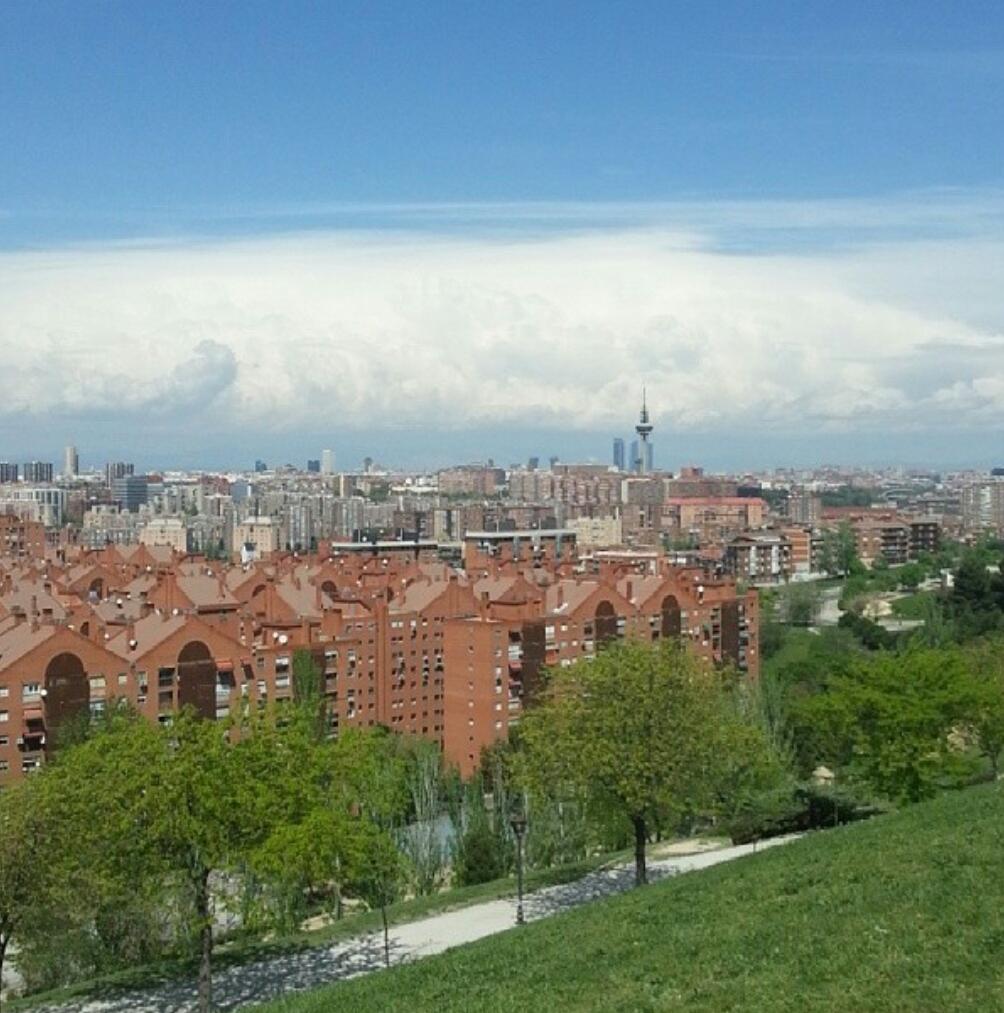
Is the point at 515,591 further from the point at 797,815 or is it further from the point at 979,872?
the point at 979,872

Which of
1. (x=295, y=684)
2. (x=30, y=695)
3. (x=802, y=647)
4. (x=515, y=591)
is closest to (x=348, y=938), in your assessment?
(x=30, y=695)

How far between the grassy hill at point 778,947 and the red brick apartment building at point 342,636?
1678 cm

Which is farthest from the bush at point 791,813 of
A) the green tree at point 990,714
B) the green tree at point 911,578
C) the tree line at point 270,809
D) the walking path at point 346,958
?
the green tree at point 911,578

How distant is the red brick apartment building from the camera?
31422 millimetres

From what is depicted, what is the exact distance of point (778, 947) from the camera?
902 centimetres

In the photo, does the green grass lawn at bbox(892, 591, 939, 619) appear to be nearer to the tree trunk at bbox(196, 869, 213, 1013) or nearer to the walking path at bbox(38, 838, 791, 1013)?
the walking path at bbox(38, 838, 791, 1013)

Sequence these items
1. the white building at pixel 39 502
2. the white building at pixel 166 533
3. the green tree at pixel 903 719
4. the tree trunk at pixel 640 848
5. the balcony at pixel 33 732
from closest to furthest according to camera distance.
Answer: the tree trunk at pixel 640 848, the green tree at pixel 903 719, the balcony at pixel 33 732, the white building at pixel 166 533, the white building at pixel 39 502

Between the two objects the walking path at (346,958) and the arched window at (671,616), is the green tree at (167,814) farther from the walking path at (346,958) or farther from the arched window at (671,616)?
the arched window at (671,616)

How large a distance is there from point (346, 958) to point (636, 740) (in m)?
4.62

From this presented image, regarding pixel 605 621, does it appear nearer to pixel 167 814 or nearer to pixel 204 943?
pixel 204 943

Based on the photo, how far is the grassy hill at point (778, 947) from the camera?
7.98m

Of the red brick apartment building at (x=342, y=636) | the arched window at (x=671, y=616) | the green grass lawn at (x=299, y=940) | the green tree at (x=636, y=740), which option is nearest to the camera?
the green grass lawn at (x=299, y=940)

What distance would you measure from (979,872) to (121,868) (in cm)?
853

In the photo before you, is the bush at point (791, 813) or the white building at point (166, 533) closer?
the bush at point (791, 813)
